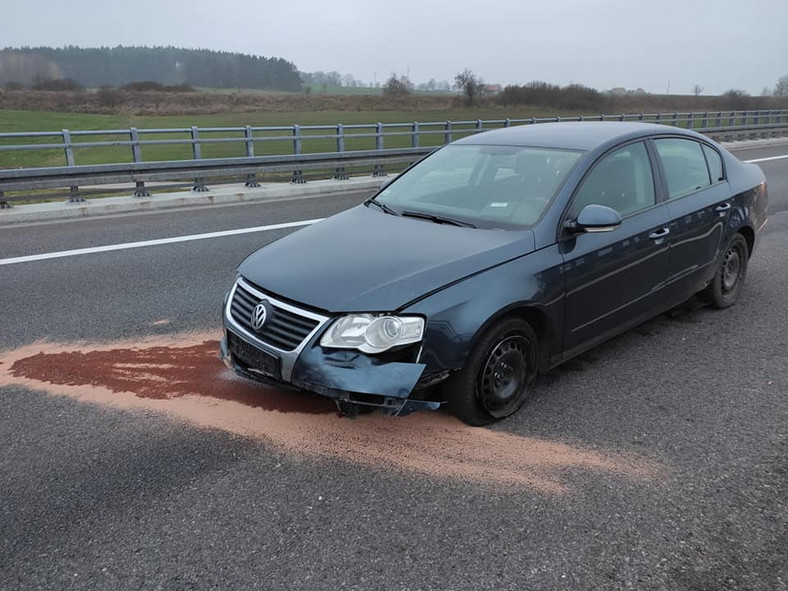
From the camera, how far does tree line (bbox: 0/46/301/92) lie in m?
104

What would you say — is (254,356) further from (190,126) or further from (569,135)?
(190,126)

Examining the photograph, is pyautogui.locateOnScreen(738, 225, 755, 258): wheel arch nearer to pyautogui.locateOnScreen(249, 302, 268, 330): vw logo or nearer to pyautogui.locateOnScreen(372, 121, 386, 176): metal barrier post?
pyautogui.locateOnScreen(249, 302, 268, 330): vw logo

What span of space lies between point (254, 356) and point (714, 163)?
4.17 m

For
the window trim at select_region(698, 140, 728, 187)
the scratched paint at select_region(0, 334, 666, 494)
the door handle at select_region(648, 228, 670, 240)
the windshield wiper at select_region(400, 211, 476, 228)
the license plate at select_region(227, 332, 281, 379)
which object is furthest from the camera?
the window trim at select_region(698, 140, 728, 187)

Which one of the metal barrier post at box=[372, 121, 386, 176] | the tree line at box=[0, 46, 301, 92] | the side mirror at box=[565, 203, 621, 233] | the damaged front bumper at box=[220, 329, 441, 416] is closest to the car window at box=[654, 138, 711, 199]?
the side mirror at box=[565, 203, 621, 233]

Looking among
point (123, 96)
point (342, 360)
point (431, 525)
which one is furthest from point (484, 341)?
point (123, 96)

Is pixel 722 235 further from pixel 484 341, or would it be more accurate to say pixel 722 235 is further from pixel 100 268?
pixel 100 268

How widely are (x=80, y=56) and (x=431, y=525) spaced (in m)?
127

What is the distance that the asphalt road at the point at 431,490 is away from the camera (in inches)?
102

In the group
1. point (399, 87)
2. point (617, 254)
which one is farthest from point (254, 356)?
point (399, 87)

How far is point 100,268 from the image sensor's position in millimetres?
7086

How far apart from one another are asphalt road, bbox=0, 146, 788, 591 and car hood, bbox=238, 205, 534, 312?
813 mm

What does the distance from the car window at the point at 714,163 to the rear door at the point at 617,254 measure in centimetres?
98

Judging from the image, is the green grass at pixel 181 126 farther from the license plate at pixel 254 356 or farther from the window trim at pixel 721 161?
the license plate at pixel 254 356
